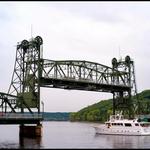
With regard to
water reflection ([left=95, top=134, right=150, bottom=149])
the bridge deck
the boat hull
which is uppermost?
the bridge deck

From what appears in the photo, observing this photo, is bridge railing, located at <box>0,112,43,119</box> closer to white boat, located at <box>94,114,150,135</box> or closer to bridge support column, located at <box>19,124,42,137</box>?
bridge support column, located at <box>19,124,42,137</box>

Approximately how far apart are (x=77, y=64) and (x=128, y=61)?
20476 mm

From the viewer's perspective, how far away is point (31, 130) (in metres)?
88.1

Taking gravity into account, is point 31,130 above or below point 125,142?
above

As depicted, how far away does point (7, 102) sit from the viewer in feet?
273

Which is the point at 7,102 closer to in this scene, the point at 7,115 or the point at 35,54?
the point at 7,115

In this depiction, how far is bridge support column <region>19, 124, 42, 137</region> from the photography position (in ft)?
282

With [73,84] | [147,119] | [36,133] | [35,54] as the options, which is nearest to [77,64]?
[73,84]

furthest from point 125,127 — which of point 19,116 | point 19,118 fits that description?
point 19,118

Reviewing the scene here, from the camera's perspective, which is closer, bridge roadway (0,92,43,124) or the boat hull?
bridge roadway (0,92,43,124)

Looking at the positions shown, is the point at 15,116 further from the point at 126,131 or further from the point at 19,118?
the point at 126,131

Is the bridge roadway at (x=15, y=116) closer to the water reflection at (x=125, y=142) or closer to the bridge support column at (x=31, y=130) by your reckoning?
the bridge support column at (x=31, y=130)

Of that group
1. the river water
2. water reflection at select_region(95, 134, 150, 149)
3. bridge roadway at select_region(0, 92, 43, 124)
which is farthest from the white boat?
bridge roadway at select_region(0, 92, 43, 124)

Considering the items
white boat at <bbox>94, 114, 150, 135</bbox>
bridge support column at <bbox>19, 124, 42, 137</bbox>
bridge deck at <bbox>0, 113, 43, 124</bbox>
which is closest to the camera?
bridge deck at <bbox>0, 113, 43, 124</bbox>
